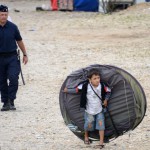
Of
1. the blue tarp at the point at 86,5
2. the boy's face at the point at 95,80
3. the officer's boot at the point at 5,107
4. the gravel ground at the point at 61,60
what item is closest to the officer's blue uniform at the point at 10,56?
the officer's boot at the point at 5,107

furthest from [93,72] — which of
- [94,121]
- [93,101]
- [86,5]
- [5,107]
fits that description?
[86,5]

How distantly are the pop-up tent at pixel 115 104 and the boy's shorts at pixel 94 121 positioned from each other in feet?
0.21

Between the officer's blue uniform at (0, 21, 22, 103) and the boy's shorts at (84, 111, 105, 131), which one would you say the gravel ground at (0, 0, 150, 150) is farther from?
the officer's blue uniform at (0, 21, 22, 103)

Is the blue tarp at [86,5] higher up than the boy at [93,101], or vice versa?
the boy at [93,101]

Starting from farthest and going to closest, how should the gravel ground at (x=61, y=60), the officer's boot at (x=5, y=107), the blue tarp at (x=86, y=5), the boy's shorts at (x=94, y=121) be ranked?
1. the blue tarp at (x=86, y=5)
2. the officer's boot at (x=5, y=107)
3. the gravel ground at (x=61, y=60)
4. the boy's shorts at (x=94, y=121)

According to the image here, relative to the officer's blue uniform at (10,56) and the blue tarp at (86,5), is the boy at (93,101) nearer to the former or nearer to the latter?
the officer's blue uniform at (10,56)

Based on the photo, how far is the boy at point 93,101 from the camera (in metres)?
7.63

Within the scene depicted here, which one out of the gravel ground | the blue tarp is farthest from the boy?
the blue tarp

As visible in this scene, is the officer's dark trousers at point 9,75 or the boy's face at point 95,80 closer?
the boy's face at point 95,80

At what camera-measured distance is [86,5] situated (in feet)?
104

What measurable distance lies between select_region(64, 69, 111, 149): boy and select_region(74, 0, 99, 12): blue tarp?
23.7m

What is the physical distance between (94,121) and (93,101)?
0.75 feet

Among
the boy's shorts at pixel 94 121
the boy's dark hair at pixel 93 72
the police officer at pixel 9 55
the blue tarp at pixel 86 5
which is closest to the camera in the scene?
the boy's dark hair at pixel 93 72

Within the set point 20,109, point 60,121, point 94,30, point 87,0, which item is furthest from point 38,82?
point 87,0
